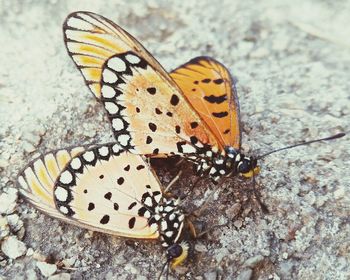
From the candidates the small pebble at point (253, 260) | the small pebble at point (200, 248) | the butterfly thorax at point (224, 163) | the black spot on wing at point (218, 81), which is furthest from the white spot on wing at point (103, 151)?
the small pebble at point (253, 260)

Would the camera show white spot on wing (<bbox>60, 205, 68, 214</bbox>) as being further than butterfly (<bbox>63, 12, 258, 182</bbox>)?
No

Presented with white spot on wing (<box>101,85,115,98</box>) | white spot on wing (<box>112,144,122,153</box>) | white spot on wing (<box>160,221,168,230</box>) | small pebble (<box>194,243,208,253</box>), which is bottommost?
small pebble (<box>194,243,208,253</box>)

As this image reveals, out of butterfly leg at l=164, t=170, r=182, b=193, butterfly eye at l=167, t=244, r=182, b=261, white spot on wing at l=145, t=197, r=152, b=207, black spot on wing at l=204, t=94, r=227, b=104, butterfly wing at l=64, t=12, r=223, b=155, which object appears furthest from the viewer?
black spot on wing at l=204, t=94, r=227, b=104

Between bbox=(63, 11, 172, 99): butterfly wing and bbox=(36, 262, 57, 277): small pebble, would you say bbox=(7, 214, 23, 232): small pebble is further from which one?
bbox=(63, 11, 172, 99): butterfly wing

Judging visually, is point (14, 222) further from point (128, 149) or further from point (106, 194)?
point (128, 149)

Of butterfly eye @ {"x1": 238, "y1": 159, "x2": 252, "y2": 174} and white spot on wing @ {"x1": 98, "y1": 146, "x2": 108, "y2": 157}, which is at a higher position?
white spot on wing @ {"x1": 98, "y1": 146, "x2": 108, "y2": 157}

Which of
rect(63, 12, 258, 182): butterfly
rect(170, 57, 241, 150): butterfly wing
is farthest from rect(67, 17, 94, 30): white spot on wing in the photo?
rect(170, 57, 241, 150): butterfly wing

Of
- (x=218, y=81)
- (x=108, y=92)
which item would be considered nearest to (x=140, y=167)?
(x=108, y=92)

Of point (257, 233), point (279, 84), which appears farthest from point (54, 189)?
point (279, 84)

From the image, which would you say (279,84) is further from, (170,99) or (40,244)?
(40,244)
